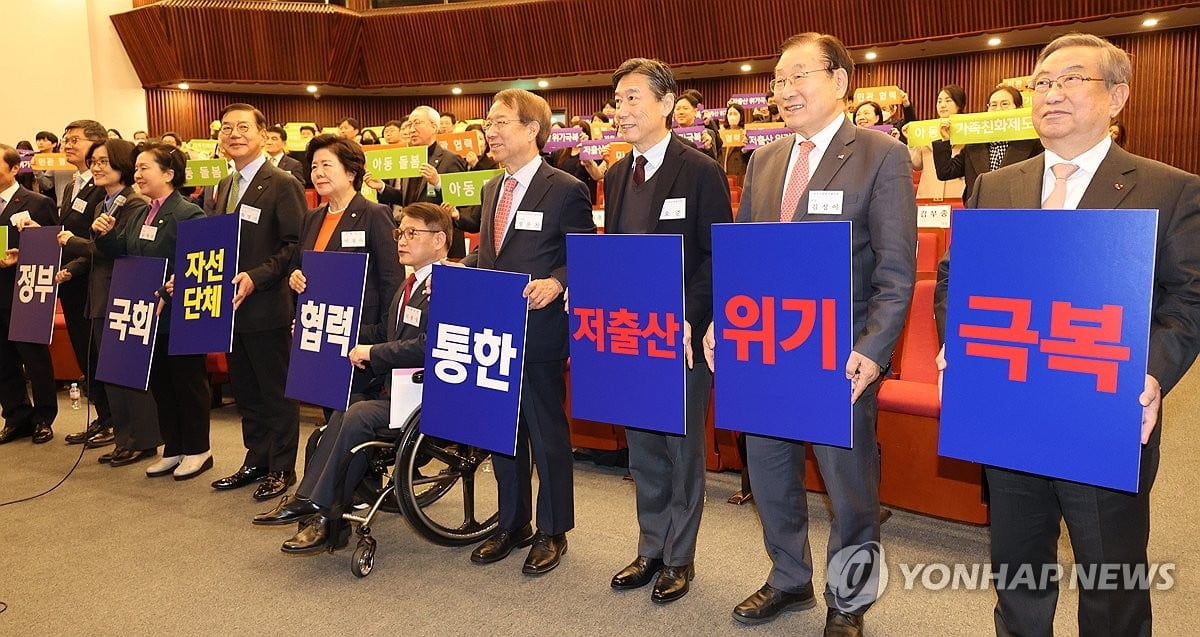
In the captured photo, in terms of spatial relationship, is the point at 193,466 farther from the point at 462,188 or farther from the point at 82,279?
the point at 462,188

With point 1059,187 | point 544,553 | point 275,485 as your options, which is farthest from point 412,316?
point 1059,187

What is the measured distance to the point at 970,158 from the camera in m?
4.85

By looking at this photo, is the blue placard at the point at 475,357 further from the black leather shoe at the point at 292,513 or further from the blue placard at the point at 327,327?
the black leather shoe at the point at 292,513

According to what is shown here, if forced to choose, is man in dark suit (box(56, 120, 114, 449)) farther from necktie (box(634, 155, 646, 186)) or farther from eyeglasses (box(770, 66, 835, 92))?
eyeglasses (box(770, 66, 835, 92))

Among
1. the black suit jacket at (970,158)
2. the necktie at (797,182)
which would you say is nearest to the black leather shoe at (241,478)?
the necktie at (797,182)

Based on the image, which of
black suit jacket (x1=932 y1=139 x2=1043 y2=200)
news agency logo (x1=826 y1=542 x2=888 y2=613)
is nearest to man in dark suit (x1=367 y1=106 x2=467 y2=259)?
black suit jacket (x1=932 y1=139 x2=1043 y2=200)

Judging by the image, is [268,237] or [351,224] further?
[268,237]

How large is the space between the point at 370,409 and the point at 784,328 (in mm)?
1503

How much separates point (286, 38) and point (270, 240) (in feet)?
37.6

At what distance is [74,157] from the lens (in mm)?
4957

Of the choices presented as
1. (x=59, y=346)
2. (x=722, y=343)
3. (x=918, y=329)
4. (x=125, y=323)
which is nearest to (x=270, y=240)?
(x=125, y=323)

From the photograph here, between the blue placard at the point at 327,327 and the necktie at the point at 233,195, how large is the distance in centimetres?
88

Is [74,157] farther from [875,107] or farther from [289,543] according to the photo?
[875,107]

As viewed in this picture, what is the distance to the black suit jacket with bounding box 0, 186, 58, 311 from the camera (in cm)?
489
